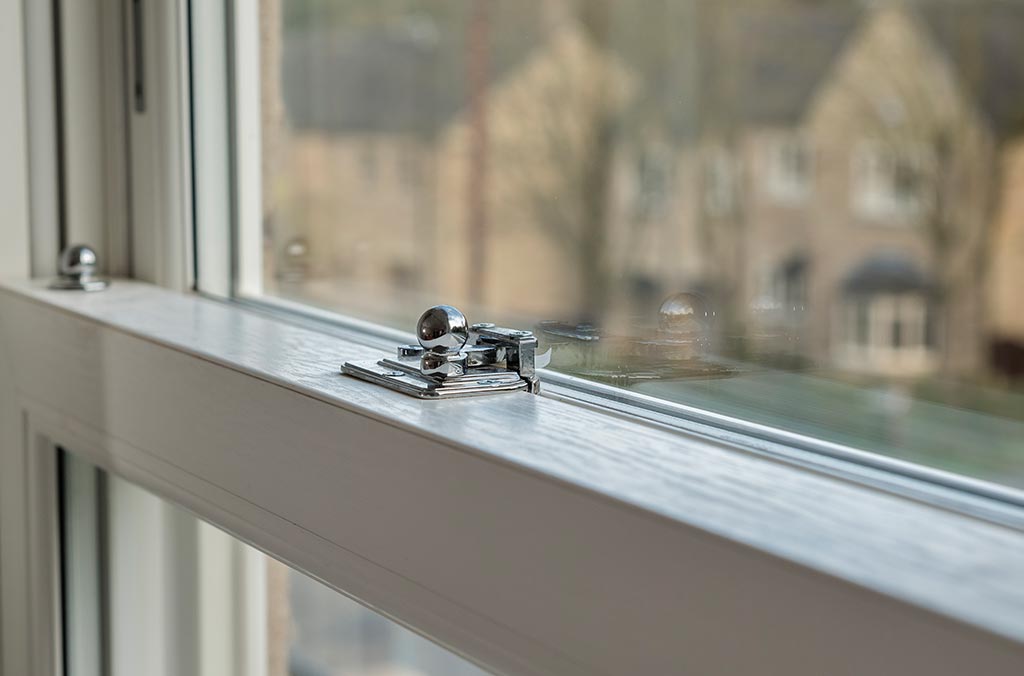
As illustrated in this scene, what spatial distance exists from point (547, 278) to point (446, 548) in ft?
15.0

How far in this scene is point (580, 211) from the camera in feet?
15.1

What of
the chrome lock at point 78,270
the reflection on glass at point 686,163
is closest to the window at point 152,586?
the chrome lock at point 78,270

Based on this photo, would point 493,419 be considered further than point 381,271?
No

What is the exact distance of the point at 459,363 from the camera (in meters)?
0.43

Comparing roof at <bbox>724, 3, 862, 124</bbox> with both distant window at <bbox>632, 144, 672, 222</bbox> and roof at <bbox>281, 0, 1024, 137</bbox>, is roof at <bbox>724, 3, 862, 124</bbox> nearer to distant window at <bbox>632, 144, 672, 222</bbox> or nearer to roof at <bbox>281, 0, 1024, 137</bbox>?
roof at <bbox>281, 0, 1024, 137</bbox>

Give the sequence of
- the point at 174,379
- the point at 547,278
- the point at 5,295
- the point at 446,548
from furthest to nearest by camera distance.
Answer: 1. the point at 547,278
2. the point at 5,295
3. the point at 174,379
4. the point at 446,548

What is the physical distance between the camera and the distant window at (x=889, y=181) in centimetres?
323

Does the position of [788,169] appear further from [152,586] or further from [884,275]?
[152,586]

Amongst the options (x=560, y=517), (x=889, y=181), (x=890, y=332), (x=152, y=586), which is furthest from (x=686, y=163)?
(x=560, y=517)

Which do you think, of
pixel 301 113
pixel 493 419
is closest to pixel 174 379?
pixel 493 419

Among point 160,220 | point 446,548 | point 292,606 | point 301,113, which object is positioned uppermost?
point 301,113

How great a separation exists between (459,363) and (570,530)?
0.51ft

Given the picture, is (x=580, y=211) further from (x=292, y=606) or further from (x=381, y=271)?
(x=292, y=606)

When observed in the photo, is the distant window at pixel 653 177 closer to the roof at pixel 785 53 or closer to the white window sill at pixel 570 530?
the roof at pixel 785 53
